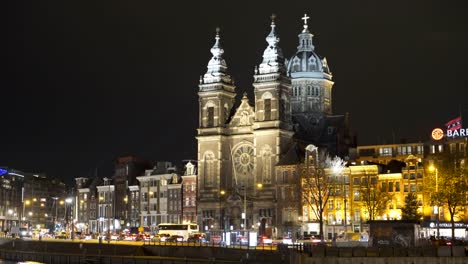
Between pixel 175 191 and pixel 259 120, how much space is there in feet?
100

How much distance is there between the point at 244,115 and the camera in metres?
168

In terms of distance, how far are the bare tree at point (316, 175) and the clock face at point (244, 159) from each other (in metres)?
14.3

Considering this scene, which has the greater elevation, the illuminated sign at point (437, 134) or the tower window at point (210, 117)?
the tower window at point (210, 117)

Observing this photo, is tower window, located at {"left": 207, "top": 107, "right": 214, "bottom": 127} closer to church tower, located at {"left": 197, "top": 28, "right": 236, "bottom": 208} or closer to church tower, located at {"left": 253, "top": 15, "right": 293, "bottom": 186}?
church tower, located at {"left": 197, "top": 28, "right": 236, "bottom": 208}

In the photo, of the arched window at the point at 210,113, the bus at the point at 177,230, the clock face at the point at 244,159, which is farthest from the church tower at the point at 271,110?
the bus at the point at 177,230

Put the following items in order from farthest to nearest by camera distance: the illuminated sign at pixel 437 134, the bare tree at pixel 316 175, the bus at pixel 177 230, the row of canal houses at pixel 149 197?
the row of canal houses at pixel 149 197, the illuminated sign at pixel 437 134, the bare tree at pixel 316 175, the bus at pixel 177 230

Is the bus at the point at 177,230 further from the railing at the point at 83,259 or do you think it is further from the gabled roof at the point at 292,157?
the railing at the point at 83,259

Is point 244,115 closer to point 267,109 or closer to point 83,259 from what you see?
point 267,109

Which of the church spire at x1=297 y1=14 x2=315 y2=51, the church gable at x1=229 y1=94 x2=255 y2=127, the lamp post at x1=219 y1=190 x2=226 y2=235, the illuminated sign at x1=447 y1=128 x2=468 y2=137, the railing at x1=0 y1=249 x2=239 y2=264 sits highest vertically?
the church spire at x1=297 y1=14 x2=315 y2=51

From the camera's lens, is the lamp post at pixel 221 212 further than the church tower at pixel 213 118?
No

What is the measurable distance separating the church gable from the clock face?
4.74 metres

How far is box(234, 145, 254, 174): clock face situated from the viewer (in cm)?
16625

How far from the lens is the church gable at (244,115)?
167 m

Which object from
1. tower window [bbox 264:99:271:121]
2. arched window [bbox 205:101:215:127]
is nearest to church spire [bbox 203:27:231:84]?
arched window [bbox 205:101:215:127]
